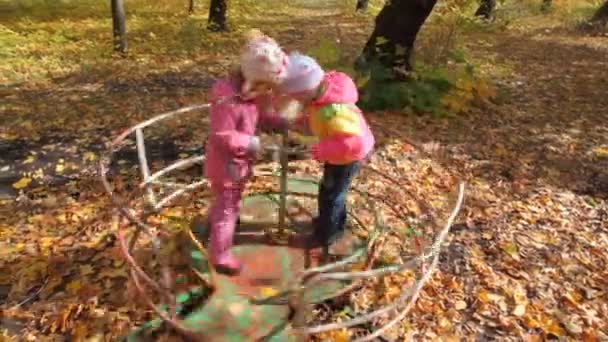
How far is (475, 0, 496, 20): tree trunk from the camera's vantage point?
1662 centimetres

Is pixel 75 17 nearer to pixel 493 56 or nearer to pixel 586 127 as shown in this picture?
pixel 493 56

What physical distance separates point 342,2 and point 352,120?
750 inches

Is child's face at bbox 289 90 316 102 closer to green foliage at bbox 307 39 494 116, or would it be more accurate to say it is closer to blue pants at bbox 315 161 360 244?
blue pants at bbox 315 161 360 244

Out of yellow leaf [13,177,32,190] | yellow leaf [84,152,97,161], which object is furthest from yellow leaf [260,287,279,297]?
yellow leaf [84,152,97,161]

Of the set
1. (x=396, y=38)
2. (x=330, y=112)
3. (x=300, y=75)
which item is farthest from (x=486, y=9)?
(x=300, y=75)

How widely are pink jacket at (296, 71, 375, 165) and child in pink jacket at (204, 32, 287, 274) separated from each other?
14.5 inches

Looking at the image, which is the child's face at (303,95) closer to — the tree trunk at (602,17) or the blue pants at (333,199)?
the blue pants at (333,199)

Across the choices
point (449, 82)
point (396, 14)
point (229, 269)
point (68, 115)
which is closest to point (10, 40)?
point (68, 115)

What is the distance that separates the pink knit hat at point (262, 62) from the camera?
3.25m

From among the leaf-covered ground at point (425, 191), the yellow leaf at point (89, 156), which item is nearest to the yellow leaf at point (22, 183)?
the leaf-covered ground at point (425, 191)

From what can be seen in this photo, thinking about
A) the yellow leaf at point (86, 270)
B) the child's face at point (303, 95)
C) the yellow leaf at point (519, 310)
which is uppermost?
the child's face at point (303, 95)

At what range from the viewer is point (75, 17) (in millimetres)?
14562

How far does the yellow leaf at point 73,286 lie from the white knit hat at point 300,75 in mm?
2315

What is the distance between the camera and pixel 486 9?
1686 cm
